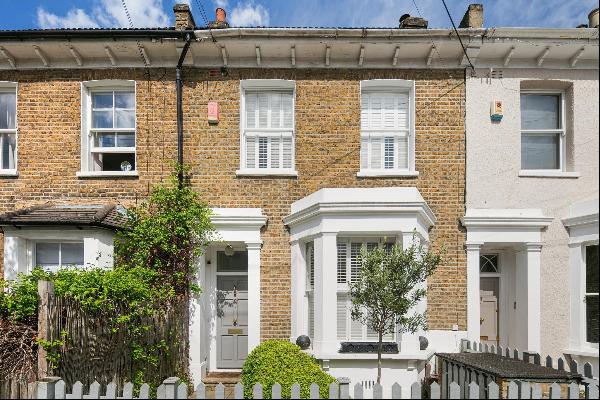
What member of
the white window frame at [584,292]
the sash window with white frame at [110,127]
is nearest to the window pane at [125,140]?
the sash window with white frame at [110,127]

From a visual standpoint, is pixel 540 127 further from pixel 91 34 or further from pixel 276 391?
pixel 91 34

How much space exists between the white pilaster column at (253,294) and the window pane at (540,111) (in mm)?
5583

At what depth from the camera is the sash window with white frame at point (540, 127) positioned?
8.15m

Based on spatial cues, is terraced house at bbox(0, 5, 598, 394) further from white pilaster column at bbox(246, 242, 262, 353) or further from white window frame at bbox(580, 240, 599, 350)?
white window frame at bbox(580, 240, 599, 350)

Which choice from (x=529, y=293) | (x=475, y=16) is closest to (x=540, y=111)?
(x=475, y=16)

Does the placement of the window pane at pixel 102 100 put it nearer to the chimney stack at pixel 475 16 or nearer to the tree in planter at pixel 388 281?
the tree in planter at pixel 388 281

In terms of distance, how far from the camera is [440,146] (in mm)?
9211

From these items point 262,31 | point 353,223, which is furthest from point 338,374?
point 262,31

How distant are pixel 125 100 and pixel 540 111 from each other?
319 inches

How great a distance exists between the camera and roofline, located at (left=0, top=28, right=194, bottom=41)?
8883mm

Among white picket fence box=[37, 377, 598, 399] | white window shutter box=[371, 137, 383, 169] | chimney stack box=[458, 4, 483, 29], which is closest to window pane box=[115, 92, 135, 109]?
white window shutter box=[371, 137, 383, 169]

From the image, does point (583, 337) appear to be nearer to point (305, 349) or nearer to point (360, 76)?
point (305, 349)

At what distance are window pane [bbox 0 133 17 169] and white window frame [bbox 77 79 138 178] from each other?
5.18 ft

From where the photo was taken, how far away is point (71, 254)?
9172 millimetres
